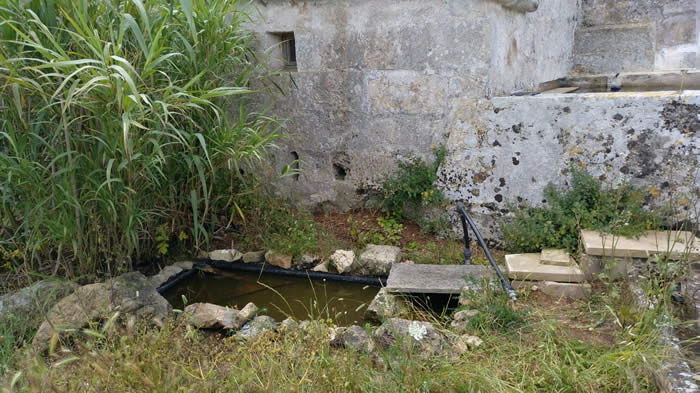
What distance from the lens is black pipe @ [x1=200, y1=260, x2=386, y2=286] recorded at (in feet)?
12.3

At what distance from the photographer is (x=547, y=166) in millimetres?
3576

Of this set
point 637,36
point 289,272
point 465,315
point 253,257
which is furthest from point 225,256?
point 637,36

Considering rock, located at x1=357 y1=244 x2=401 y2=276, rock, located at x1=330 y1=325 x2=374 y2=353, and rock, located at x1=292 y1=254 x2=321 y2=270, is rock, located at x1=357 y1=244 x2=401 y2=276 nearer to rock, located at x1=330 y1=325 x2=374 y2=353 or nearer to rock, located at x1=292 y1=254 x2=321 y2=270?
rock, located at x1=292 y1=254 x2=321 y2=270

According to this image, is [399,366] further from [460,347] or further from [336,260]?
[336,260]

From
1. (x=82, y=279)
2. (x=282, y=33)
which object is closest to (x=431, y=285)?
(x=82, y=279)

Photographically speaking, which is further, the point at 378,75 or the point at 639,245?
the point at 378,75

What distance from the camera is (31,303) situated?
118 inches

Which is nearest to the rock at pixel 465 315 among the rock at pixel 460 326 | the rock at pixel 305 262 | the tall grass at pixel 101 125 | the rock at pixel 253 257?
the rock at pixel 460 326

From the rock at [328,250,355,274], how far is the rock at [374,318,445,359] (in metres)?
1.02

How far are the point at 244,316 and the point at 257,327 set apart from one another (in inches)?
6.5

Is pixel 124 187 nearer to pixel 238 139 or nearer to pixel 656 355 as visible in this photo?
pixel 238 139

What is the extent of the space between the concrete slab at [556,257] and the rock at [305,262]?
5.01ft

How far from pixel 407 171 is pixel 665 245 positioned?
1.76 meters

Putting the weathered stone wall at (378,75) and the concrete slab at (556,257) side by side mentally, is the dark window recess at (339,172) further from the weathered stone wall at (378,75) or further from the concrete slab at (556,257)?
the concrete slab at (556,257)
